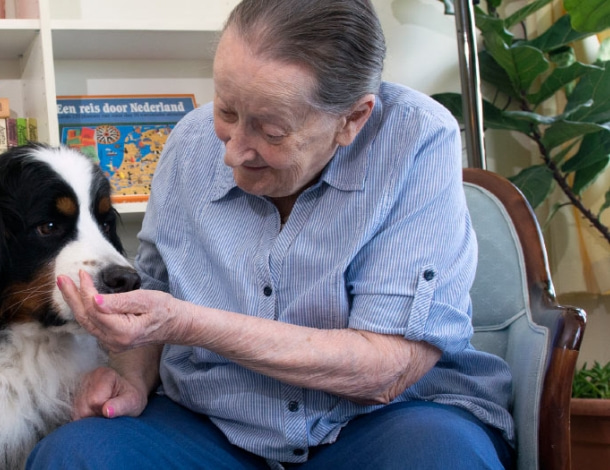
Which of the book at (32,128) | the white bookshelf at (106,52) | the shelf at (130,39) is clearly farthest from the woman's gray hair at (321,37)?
the book at (32,128)

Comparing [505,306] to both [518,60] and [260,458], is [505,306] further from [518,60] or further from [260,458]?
[518,60]

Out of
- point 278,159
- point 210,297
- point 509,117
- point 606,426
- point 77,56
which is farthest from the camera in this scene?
point 509,117

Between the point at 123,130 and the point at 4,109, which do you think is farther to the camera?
the point at 123,130

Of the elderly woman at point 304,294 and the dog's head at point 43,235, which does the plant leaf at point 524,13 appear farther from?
the dog's head at point 43,235

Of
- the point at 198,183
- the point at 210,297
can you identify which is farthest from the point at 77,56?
the point at 210,297

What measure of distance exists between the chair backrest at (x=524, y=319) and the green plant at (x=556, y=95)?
78cm

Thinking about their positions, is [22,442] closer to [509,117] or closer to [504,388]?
[504,388]

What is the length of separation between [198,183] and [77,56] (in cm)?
108

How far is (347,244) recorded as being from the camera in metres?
1.19

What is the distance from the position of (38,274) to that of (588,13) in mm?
1597

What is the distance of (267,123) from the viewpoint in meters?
1.12

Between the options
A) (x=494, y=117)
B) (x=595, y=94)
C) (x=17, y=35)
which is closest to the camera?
(x=17, y=35)

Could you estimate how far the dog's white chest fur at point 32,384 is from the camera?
1289 millimetres

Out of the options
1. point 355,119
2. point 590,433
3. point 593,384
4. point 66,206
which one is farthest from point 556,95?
point 66,206
